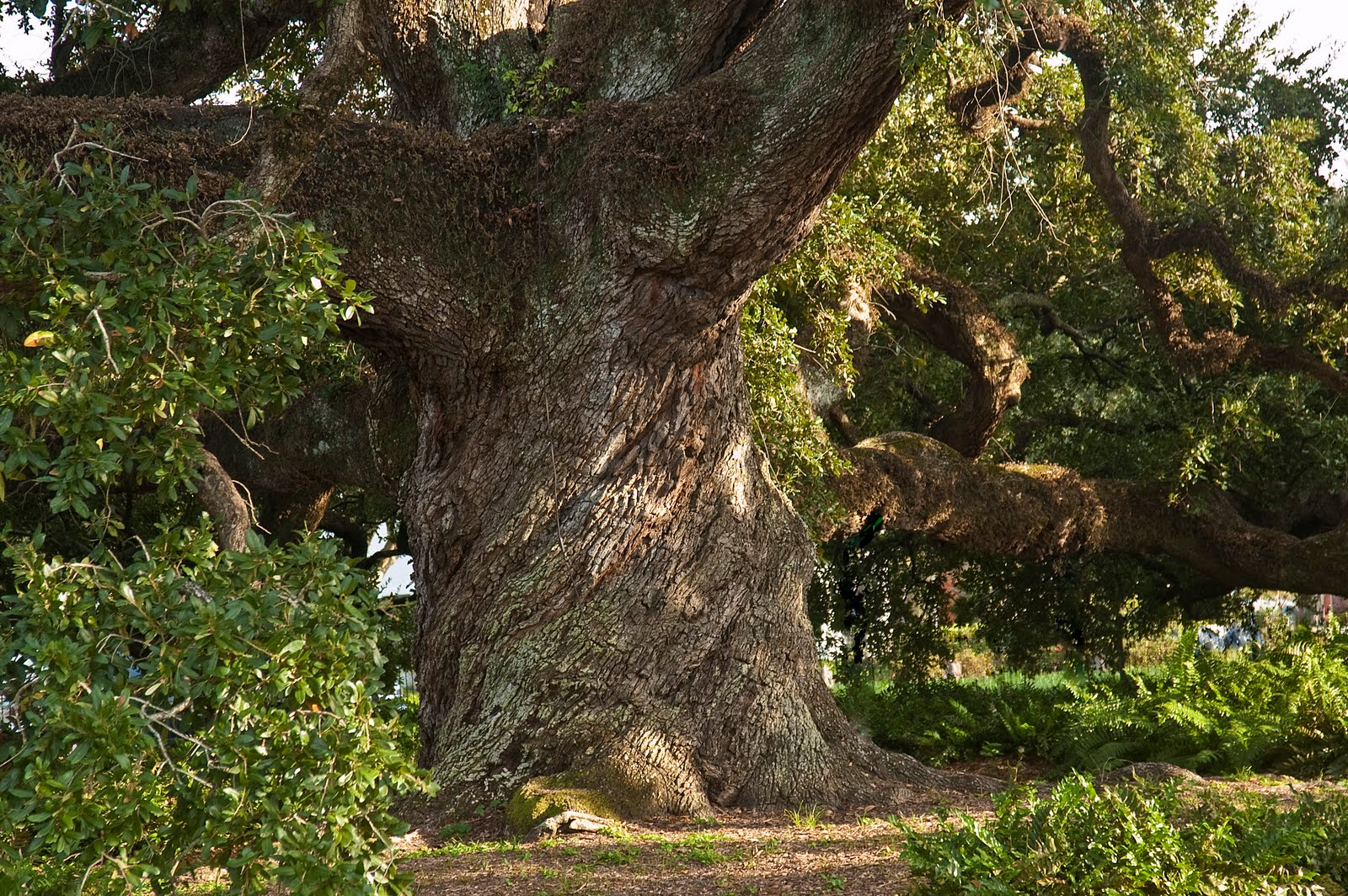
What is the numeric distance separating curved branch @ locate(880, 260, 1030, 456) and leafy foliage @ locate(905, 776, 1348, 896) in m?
7.21

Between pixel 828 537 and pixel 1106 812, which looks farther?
pixel 828 537

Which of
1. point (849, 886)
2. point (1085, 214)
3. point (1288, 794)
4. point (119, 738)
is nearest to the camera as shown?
point (119, 738)

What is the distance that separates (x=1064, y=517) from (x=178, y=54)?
8.73 metres

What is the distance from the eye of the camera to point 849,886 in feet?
17.2

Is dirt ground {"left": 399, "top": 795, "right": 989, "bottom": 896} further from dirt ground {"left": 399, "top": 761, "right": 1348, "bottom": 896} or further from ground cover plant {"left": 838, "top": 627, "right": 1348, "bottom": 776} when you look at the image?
ground cover plant {"left": 838, "top": 627, "right": 1348, "bottom": 776}

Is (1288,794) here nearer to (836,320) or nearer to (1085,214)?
(836,320)

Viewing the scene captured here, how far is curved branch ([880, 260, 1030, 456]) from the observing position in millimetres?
11734

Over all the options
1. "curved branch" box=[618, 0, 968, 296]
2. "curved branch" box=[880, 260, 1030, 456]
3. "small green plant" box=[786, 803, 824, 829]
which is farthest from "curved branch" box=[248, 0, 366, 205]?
"curved branch" box=[880, 260, 1030, 456]

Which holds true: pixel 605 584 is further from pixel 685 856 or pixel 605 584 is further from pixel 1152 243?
pixel 1152 243

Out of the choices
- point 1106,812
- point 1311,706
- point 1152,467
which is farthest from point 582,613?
point 1152,467

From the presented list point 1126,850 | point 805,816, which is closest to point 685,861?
point 805,816

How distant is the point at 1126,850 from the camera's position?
427 cm

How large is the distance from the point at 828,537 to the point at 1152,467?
3985mm

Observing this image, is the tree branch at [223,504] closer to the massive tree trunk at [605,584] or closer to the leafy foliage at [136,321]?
the massive tree trunk at [605,584]
